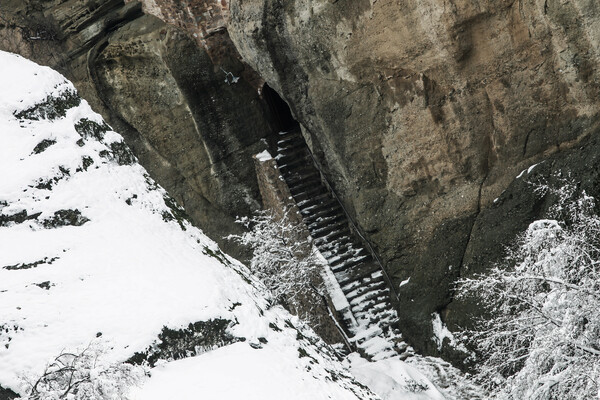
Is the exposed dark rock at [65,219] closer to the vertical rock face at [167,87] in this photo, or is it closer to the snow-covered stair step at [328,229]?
the snow-covered stair step at [328,229]

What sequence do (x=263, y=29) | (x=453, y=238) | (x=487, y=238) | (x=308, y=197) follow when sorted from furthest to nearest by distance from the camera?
1. (x=308, y=197)
2. (x=263, y=29)
3. (x=453, y=238)
4. (x=487, y=238)

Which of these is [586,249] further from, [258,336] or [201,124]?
[201,124]

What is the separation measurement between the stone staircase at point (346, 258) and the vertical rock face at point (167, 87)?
0.95 m

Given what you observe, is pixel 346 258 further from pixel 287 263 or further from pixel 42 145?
pixel 42 145

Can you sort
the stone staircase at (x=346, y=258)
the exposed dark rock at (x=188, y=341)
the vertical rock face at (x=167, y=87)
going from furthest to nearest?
the vertical rock face at (x=167, y=87) → the stone staircase at (x=346, y=258) → the exposed dark rock at (x=188, y=341)

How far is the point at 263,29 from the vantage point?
1340 cm

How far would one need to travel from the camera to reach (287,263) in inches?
547

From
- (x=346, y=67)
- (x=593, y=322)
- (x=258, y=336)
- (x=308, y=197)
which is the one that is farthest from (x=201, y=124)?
(x=593, y=322)

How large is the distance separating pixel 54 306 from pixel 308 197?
9.41 metres

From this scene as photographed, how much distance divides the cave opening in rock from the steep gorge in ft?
0.86

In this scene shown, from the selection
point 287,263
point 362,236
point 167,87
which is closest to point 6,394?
point 287,263

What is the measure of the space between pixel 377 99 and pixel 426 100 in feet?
3.24

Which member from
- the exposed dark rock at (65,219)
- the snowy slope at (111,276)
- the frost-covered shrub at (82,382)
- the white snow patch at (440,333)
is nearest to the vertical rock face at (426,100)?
the white snow patch at (440,333)

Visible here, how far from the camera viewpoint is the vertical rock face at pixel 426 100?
11148mm
